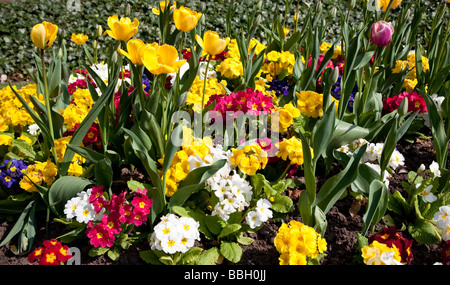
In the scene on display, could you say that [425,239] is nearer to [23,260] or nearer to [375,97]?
[375,97]

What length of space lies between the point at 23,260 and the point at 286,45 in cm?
218

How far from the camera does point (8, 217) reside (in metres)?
1.80

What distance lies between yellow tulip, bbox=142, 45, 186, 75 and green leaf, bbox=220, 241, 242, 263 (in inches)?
27.8

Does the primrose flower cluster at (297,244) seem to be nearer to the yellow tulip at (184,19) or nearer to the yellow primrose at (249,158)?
the yellow primrose at (249,158)

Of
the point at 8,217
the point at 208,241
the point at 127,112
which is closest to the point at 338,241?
the point at 208,241

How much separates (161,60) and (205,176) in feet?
1.55

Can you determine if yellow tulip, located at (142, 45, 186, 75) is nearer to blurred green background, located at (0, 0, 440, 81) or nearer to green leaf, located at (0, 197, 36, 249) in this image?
green leaf, located at (0, 197, 36, 249)

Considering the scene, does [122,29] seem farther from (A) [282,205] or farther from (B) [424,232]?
(B) [424,232]

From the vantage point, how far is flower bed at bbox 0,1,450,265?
1515 mm

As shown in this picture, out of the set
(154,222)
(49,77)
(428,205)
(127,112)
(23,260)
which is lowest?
(23,260)

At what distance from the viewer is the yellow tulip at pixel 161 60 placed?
4.69ft

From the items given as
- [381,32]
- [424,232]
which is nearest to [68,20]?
[381,32]

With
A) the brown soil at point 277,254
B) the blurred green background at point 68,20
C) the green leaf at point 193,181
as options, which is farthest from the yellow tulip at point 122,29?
the blurred green background at point 68,20

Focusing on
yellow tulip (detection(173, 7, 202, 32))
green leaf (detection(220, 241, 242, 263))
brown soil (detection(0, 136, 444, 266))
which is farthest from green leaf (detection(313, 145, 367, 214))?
yellow tulip (detection(173, 7, 202, 32))
